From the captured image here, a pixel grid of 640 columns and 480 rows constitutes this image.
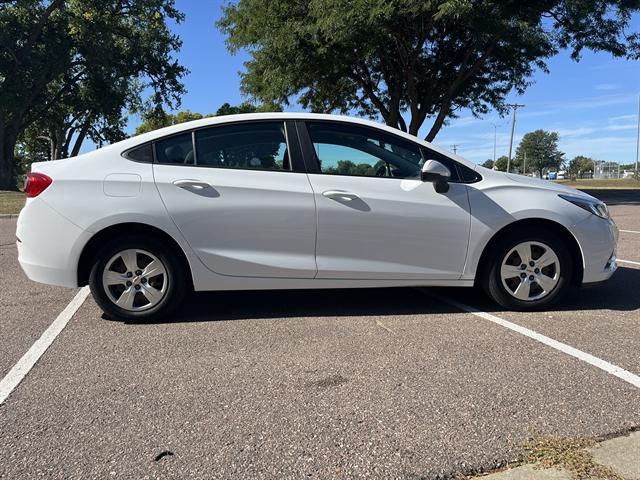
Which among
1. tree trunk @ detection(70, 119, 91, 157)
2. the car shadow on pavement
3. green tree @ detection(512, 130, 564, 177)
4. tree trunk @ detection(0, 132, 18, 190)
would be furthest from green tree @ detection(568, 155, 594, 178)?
the car shadow on pavement

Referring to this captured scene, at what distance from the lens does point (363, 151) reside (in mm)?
4625

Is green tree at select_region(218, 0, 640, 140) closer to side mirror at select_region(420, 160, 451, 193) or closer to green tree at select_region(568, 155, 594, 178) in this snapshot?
side mirror at select_region(420, 160, 451, 193)

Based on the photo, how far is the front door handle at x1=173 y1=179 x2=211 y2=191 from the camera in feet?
14.2

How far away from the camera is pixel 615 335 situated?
4059mm

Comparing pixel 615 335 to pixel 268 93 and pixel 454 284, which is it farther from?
pixel 268 93

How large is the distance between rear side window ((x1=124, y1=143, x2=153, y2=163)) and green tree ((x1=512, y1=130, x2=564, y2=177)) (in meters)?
116

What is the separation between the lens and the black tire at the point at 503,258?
15.2 ft

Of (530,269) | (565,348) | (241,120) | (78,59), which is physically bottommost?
(565,348)

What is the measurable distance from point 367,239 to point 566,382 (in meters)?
1.86

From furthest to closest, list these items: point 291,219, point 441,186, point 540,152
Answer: point 540,152
point 441,186
point 291,219

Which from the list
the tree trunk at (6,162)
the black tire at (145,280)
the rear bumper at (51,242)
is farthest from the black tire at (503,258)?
the tree trunk at (6,162)

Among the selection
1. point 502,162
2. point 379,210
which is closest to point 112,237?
point 379,210

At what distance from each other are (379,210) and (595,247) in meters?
1.92

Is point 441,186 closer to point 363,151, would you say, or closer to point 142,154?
point 363,151
